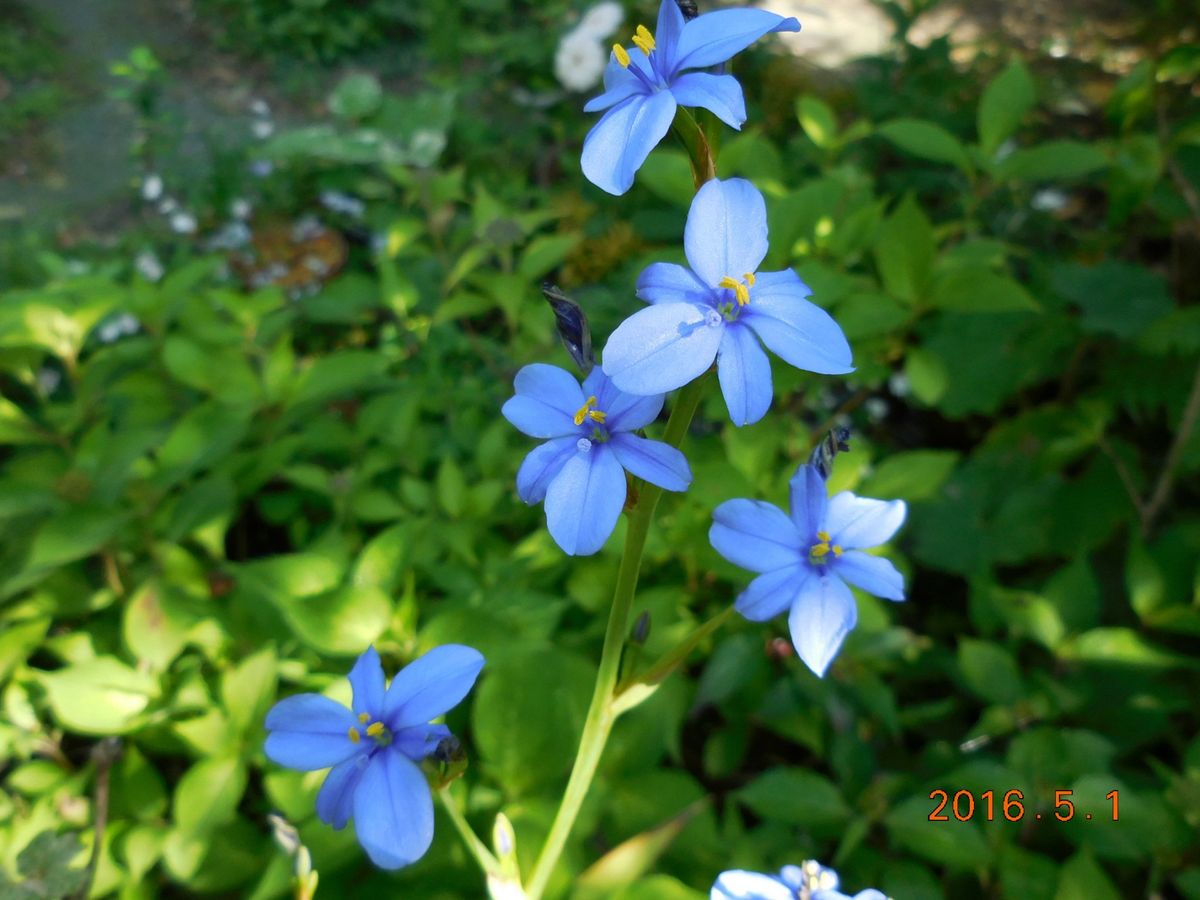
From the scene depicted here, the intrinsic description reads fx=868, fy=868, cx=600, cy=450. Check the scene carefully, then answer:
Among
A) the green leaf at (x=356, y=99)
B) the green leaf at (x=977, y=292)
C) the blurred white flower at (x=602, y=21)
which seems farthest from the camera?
the blurred white flower at (x=602, y=21)

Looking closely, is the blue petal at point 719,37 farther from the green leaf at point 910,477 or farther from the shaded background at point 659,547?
the green leaf at point 910,477

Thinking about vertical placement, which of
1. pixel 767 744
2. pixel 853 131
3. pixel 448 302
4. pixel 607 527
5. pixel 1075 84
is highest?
pixel 607 527

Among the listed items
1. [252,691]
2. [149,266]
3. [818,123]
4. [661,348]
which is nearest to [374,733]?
[661,348]

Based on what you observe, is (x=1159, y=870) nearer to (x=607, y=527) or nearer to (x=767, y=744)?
(x=767, y=744)

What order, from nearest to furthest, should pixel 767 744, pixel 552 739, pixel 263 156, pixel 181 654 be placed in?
pixel 552 739 → pixel 181 654 → pixel 767 744 → pixel 263 156

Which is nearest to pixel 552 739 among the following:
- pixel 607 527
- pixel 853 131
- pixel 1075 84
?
pixel 607 527

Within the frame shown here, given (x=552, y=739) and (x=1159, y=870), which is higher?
(x=552, y=739)

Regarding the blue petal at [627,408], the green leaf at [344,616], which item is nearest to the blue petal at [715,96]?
the blue petal at [627,408]
